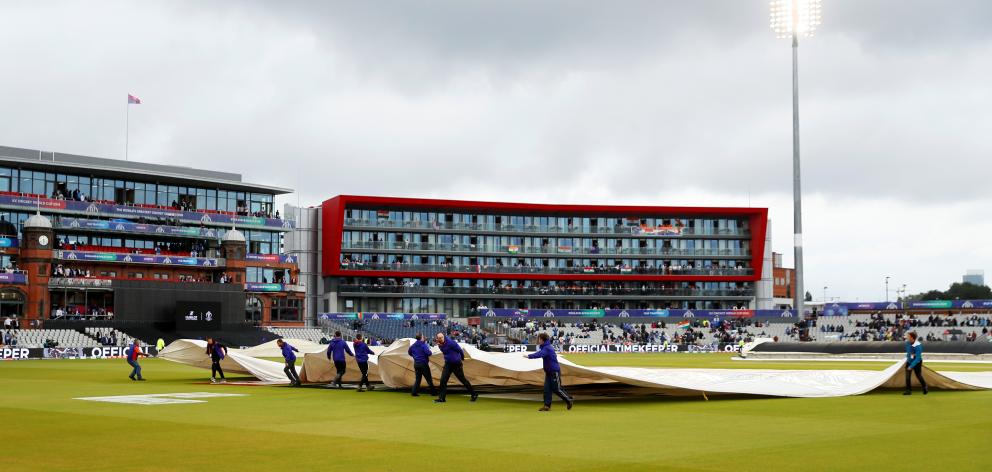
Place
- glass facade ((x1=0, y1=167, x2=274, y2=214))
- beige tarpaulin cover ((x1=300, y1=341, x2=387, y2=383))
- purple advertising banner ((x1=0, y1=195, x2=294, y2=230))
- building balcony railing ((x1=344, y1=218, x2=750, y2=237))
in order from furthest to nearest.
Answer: building balcony railing ((x1=344, y1=218, x2=750, y2=237)) → glass facade ((x1=0, y1=167, x2=274, y2=214)) → purple advertising banner ((x1=0, y1=195, x2=294, y2=230)) → beige tarpaulin cover ((x1=300, y1=341, x2=387, y2=383))

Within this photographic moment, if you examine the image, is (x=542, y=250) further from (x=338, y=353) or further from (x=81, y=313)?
(x=338, y=353)

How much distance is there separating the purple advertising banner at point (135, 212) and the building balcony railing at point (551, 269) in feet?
40.8

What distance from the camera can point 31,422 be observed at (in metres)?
19.7

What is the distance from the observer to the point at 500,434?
17.0 metres

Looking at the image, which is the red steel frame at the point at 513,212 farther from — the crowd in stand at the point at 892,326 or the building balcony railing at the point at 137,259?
the crowd in stand at the point at 892,326

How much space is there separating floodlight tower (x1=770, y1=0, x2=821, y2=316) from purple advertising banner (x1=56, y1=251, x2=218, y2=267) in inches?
2095

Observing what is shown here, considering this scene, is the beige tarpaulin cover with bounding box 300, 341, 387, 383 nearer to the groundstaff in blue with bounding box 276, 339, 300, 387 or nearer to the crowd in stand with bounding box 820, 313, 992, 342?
the groundstaff in blue with bounding box 276, 339, 300, 387

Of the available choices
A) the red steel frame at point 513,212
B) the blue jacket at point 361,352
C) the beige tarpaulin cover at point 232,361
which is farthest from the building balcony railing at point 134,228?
the blue jacket at point 361,352

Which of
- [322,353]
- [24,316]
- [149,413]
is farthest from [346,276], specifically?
[149,413]

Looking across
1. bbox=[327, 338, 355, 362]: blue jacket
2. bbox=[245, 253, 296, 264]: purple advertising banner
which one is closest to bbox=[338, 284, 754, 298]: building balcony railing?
bbox=[245, 253, 296, 264]: purple advertising banner

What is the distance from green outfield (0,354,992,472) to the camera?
1342 cm

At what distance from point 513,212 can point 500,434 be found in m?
103

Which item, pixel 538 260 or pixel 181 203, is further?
pixel 538 260

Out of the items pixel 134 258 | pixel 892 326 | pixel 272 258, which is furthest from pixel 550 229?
pixel 134 258
